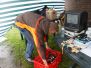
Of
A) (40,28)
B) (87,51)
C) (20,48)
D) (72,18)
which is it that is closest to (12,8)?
(20,48)

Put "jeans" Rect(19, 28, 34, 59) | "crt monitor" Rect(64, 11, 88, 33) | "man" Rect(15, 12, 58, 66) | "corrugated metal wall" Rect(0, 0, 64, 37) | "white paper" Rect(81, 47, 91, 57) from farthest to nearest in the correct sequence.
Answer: "corrugated metal wall" Rect(0, 0, 64, 37)
"jeans" Rect(19, 28, 34, 59)
"crt monitor" Rect(64, 11, 88, 33)
"man" Rect(15, 12, 58, 66)
"white paper" Rect(81, 47, 91, 57)

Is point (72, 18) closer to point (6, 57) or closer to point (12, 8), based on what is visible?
point (12, 8)

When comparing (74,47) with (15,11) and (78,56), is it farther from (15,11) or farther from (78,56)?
(15,11)

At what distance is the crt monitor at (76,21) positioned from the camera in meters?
2.12

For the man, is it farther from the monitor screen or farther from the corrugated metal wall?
the corrugated metal wall

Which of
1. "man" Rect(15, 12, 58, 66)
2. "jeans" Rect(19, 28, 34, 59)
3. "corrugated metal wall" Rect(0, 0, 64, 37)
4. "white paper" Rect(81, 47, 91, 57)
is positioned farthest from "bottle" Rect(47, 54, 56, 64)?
"corrugated metal wall" Rect(0, 0, 64, 37)

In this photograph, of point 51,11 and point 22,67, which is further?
point 51,11

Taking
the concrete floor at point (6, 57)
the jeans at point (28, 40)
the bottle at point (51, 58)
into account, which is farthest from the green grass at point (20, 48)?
the bottle at point (51, 58)

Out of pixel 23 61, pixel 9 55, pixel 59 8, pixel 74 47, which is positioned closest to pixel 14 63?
pixel 23 61

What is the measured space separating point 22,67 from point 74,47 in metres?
1.29

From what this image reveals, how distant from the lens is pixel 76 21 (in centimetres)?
216

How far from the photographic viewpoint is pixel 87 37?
2107mm

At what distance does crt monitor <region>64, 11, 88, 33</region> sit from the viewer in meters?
2.12

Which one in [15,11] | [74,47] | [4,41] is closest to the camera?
[74,47]
